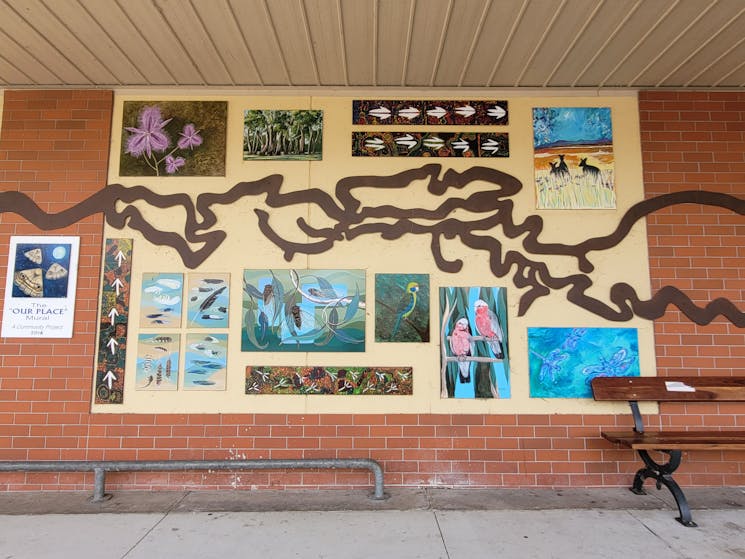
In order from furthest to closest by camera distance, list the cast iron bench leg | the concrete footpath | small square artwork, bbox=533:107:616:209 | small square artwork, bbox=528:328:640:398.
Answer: small square artwork, bbox=533:107:616:209 < small square artwork, bbox=528:328:640:398 < the cast iron bench leg < the concrete footpath

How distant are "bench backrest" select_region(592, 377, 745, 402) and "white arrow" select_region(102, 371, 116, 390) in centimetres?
404

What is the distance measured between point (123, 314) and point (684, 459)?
492 cm

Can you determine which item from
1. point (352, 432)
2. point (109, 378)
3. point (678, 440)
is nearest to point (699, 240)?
point (678, 440)

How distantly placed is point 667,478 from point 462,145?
312 cm

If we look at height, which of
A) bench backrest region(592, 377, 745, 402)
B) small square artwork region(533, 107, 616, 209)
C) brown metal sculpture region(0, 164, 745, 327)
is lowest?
bench backrest region(592, 377, 745, 402)

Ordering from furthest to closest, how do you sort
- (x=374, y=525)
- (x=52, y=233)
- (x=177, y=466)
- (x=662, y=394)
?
(x=52, y=233)
(x=662, y=394)
(x=177, y=466)
(x=374, y=525)

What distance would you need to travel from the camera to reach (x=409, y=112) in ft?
14.5

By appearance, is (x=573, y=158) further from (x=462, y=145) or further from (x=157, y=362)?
(x=157, y=362)

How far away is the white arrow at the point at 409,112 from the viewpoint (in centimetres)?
440

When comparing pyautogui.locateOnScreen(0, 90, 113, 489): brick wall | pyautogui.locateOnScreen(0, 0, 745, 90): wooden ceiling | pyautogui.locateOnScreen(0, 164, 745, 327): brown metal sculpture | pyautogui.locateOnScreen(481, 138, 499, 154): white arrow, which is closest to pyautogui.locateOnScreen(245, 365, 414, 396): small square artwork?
pyautogui.locateOnScreen(0, 164, 745, 327): brown metal sculpture

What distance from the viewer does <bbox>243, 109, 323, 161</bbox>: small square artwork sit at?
4359mm

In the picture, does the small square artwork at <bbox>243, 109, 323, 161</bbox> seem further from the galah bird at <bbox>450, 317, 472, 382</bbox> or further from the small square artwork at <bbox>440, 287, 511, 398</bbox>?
the galah bird at <bbox>450, 317, 472, 382</bbox>

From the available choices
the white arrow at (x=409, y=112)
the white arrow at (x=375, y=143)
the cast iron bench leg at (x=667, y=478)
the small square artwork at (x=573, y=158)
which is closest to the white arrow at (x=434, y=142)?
the white arrow at (x=409, y=112)

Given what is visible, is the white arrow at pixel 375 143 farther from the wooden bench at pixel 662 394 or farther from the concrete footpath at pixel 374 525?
the concrete footpath at pixel 374 525
